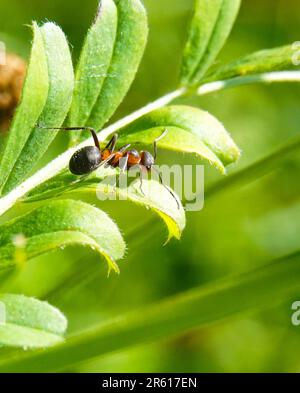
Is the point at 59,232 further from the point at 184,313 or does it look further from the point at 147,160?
the point at 147,160

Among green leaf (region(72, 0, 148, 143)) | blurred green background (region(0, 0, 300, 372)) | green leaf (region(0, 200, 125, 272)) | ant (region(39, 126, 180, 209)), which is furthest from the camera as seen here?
blurred green background (region(0, 0, 300, 372))

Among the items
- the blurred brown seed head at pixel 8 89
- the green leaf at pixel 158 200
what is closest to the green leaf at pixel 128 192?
the green leaf at pixel 158 200

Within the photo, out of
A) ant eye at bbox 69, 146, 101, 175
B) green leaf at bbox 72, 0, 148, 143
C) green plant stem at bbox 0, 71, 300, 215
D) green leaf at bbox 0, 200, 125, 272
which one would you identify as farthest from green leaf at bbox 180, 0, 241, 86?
green leaf at bbox 0, 200, 125, 272

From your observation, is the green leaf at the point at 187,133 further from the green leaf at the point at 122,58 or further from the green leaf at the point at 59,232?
the green leaf at the point at 59,232

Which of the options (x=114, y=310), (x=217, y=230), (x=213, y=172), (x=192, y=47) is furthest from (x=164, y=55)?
(x=192, y=47)

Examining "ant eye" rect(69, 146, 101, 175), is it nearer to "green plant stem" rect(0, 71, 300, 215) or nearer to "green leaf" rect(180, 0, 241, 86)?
"green plant stem" rect(0, 71, 300, 215)
